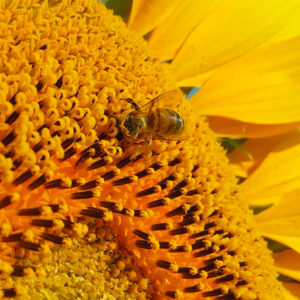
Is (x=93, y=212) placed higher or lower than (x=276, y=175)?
lower

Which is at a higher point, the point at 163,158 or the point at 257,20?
the point at 257,20

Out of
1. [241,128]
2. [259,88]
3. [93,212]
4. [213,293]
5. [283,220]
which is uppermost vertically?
[259,88]

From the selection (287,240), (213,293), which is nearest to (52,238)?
(213,293)

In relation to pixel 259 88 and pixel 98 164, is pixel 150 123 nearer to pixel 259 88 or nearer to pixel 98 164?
pixel 98 164

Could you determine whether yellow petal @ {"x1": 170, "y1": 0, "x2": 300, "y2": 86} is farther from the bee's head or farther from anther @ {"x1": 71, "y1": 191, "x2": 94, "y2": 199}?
anther @ {"x1": 71, "y1": 191, "x2": 94, "y2": 199}

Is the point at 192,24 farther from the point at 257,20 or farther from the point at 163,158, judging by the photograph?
the point at 163,158

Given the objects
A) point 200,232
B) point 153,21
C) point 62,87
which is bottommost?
Answer: point 200,232

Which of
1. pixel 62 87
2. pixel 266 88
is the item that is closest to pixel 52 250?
pixel 62 87

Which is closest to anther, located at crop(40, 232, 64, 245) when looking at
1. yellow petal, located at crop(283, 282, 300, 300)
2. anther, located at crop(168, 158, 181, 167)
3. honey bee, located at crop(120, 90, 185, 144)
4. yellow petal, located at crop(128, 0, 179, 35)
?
honey bee, located at crop(120, 90, 185, 144)
